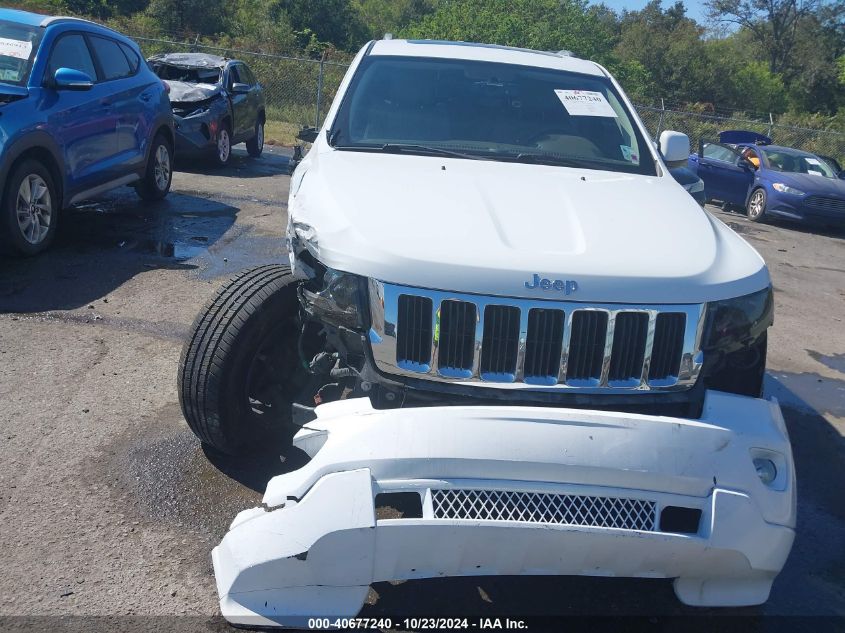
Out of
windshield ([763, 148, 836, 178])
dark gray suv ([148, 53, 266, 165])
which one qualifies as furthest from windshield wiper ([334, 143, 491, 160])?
windshield ([763, 148, 836, 178])

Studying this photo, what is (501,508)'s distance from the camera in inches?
97.7

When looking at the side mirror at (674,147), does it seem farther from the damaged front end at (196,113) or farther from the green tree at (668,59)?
the green tree at (668,59)

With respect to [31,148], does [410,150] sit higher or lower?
higher

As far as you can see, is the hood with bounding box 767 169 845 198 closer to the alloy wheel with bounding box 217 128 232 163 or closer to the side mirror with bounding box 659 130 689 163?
the alloy wheel with bounding box 217 128 232 163

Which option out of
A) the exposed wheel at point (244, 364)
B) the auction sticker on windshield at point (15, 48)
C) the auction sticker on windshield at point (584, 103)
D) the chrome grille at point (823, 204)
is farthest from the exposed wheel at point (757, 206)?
the exposed wheel at point (244, 364)

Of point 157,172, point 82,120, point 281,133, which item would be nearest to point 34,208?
point 82,120

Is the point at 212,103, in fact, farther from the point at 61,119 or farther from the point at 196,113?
the point at 61,119

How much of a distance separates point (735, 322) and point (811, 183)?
44.1 ft

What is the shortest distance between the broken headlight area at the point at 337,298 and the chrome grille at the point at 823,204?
13652 millimetres

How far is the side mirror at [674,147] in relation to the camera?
453 cm

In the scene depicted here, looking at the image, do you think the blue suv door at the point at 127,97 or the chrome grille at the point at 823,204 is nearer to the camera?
the blue suv door at the point at 127,97

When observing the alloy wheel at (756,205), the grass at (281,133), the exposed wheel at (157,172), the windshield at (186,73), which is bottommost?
the grass at (281,133)

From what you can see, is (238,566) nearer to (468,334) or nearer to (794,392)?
(468,334)

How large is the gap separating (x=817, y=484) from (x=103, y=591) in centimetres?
344
